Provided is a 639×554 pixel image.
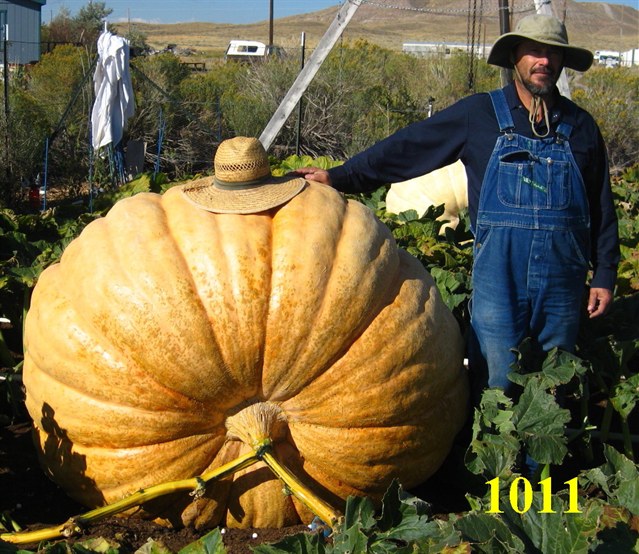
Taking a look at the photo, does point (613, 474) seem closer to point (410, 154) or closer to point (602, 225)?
point (602, 225)

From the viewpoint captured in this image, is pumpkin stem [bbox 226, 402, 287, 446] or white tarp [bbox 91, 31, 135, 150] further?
white tarp [bbox 91, 31, 135, 150]

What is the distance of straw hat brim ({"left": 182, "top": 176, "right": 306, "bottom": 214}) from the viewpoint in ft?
9.57

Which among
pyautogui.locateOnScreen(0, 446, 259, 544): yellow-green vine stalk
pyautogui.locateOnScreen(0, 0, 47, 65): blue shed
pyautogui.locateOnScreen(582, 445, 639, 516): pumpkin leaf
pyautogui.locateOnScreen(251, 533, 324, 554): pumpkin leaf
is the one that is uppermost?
pyautogui.locateOnScreen(0, 0, 47, 65): blue shed

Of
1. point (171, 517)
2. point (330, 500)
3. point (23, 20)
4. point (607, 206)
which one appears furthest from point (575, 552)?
point (23, 20)

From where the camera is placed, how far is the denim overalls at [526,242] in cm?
337

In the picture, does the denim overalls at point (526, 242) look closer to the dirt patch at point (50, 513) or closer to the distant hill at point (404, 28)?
the dirt patch at point (50, 513)

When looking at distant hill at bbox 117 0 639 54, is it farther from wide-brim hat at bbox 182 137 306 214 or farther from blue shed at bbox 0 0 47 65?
wide-brim hat at bbox 182 137 306 214

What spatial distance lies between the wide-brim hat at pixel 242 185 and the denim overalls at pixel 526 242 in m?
0.82

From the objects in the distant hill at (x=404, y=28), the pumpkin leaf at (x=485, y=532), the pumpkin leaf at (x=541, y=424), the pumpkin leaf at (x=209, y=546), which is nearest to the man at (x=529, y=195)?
the pumpkin leaf at (x=541, y=424)

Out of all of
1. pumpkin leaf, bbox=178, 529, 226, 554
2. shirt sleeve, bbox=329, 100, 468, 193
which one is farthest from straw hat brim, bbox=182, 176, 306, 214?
pumpkin leaf, bbox=178, 529, 226, 554

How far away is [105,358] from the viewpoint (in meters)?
2.79

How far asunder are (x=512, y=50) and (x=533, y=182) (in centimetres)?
65

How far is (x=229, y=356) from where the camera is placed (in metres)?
2.75

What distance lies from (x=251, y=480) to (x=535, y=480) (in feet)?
3.58
